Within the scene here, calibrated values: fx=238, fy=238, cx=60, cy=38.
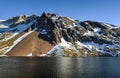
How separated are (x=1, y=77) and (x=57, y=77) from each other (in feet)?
83.6

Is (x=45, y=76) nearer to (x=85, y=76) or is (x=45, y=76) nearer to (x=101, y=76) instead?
(x=85, y=76)

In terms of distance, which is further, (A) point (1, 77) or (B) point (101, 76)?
(B) point (101, 76)

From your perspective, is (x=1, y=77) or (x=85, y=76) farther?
(x=85, y=76)

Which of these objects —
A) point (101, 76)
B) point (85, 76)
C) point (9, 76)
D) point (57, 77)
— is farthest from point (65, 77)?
point (9, 76)

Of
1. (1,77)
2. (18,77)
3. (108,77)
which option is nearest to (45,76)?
(18,77)

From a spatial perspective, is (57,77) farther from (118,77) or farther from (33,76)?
(118,77)

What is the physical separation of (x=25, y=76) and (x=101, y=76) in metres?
36.4

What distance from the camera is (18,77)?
109 metres

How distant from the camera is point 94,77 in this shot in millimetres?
111438

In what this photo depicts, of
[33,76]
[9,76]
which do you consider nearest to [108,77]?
[33,76]

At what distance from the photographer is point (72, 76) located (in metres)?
114

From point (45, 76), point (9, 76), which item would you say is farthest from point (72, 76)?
point (9, 76)

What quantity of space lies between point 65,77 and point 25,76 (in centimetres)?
1873

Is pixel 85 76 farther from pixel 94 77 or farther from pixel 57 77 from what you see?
pixel 57 77
